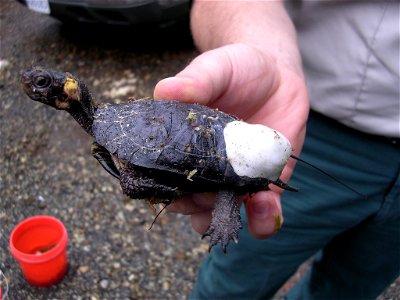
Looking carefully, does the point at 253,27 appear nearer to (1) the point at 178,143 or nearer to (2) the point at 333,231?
(1) the point at 178,143

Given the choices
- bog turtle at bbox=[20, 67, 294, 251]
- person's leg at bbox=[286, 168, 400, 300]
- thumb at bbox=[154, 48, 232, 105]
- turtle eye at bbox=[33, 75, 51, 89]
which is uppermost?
thumb at bbox=[154, 48, 232, 105]

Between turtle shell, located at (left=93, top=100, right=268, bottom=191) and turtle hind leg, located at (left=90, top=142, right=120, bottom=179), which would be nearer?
turtle shell, located at (left=93, top=100, right=268, bottom=191)

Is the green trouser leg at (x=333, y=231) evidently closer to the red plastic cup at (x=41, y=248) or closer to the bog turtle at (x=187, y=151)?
the bog turtle at (x=187, y=151)

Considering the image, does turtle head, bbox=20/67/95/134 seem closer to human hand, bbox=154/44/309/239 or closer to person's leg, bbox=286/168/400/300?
human hand, bbox=154/44/309/239

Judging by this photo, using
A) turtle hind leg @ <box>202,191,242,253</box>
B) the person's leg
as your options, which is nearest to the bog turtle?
turtle hind leg @ <box>202,191,242,253</box>

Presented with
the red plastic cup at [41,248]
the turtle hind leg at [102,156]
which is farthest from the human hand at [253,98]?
the red plastic cup at [41,248]

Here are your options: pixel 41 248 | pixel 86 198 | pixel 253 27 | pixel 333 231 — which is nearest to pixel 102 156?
pixel 253 27
